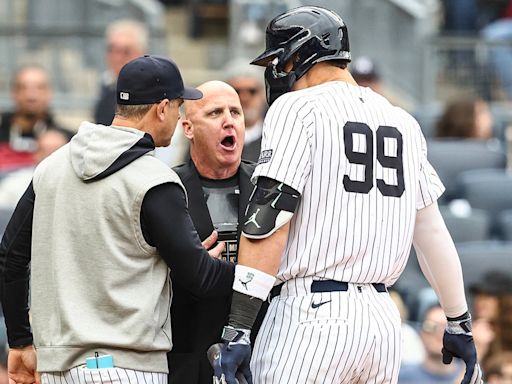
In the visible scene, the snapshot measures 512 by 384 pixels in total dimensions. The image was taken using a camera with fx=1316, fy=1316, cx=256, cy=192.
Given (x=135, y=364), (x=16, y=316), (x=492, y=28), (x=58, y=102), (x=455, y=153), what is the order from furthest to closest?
(x=492, y=28) < (x=58, y=102) < (x=455, y=153) < (x=16, y=316) < (x=135, y=364)

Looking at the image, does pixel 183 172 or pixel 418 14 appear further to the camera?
pixel 418 14

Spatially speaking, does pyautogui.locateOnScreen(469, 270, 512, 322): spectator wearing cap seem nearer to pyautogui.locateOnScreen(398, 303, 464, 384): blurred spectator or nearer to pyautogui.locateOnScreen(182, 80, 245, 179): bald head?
pyautogui.locateOnScreen(398, 303, 464, 384): blurred spectator

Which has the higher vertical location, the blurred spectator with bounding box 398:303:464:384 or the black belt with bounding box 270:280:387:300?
the black belt with bounding box 270:280:387:300

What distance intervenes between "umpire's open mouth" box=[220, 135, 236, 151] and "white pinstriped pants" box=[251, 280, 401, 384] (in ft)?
1.99

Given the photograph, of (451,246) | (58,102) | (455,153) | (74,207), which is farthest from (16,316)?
(58,102)

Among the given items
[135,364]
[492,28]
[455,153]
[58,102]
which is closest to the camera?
[135,364]

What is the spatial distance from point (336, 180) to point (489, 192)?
5.15 m

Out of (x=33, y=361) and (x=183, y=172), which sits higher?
(x=183, y=172)

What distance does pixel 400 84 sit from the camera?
445 inches

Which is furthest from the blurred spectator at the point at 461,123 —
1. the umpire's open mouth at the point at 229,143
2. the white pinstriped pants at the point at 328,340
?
the white pinstriped pants at the point at 328,340

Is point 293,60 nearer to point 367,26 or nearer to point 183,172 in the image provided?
point 183,172

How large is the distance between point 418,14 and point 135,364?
781 centimetres

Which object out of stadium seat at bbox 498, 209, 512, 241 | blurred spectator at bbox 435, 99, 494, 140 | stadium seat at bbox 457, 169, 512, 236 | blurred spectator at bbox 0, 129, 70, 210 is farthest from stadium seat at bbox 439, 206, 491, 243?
blurred spectator at bbox 0, 129, 70, 210

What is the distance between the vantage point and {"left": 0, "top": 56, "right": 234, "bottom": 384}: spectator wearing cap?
13.4 feet
